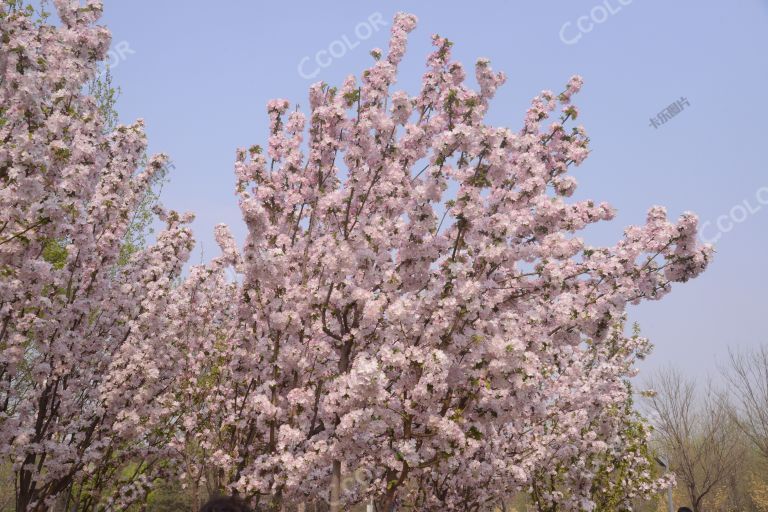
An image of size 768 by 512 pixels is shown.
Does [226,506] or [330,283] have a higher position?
[330,283]

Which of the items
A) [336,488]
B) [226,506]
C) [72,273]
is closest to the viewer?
[226,506]

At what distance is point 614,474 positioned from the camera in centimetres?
1789

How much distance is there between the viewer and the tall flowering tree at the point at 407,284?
27.9 ft

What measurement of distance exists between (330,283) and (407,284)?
1.38m

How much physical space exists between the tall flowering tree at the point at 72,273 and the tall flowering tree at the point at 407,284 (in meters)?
1.89

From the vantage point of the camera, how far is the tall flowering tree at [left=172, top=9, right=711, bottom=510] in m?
8.51

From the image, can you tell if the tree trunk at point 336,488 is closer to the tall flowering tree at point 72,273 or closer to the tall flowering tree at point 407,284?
the tall flowering tree at point 407,284

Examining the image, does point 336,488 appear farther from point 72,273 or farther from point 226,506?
point 226,506

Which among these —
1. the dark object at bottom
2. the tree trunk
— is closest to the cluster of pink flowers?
the tree trunk

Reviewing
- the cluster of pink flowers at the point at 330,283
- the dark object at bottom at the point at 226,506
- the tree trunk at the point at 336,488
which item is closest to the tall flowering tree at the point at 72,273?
the cluster of pink flowers at the point at 330,283

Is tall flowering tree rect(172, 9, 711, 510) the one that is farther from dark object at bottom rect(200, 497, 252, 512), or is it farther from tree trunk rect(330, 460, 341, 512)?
dark object at bottom rect(200, 497, 252, 512)

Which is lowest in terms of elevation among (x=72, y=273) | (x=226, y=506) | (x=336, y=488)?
(x=226, y=506)

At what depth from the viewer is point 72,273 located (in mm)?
10195

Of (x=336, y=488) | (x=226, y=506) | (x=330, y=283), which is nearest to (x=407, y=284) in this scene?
(x=330, y=283)
